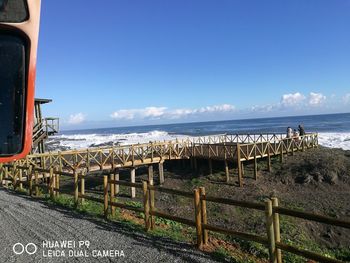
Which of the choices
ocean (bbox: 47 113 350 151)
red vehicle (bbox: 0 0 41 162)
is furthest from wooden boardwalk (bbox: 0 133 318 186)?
ocean (bbox: 47 113 350 151)

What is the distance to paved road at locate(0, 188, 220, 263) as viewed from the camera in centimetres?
718

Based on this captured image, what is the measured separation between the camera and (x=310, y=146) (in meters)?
29.4

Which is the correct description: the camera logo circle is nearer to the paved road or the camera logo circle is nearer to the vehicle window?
the paved road

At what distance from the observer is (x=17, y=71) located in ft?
15.7

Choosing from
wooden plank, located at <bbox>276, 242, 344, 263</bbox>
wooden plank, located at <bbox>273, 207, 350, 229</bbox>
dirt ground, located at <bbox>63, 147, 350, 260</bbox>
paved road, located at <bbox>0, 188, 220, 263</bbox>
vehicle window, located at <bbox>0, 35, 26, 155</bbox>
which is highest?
vehicle window, located at <bbox>0, 35, 26, 155</bbox>

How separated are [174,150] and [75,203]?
15.0 m

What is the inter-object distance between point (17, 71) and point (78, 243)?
14.5 ft

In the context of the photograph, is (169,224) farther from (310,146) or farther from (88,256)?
(310,146)

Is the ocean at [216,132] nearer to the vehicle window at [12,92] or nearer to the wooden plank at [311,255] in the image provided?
the wooden plank at [311,255]

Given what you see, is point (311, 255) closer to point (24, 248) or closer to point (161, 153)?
point (24, 248)

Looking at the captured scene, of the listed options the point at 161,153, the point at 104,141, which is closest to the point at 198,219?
the point at 161,153

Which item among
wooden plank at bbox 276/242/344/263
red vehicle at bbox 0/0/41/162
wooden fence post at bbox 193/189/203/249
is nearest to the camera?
red vehicle at bbox 0/0/41/162

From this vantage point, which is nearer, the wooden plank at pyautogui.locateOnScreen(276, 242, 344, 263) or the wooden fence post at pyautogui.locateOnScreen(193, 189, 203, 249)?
the wooden plank at pyautogui.locateOnScreen(276, 242, 344, 263)

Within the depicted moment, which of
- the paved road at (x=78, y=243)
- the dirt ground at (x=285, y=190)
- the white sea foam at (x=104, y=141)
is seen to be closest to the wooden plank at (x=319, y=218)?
the paved road at (x=78, y=243)
